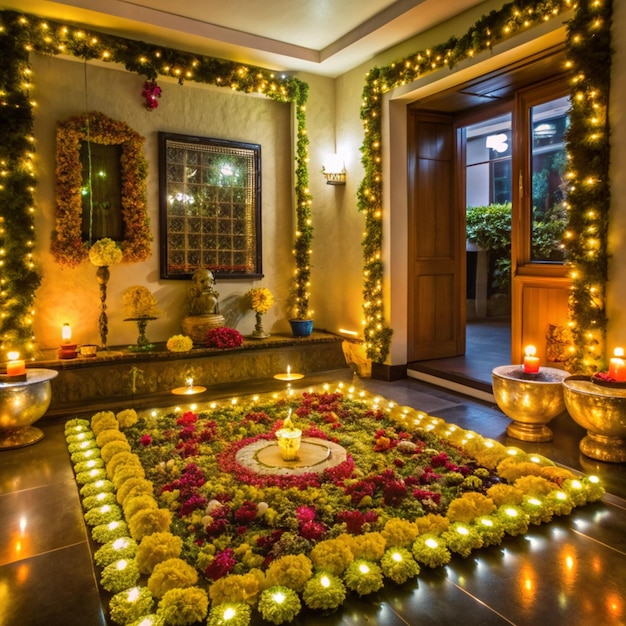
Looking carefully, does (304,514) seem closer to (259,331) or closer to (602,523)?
(602,523)

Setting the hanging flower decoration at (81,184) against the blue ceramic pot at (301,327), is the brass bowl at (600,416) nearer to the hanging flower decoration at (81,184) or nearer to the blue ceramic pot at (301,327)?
the blue ceramic pot at (301,327)

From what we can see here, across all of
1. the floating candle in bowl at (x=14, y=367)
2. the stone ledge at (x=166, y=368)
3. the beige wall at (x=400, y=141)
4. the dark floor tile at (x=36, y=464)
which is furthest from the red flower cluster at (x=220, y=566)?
the beige wall at (x=400, y=141)

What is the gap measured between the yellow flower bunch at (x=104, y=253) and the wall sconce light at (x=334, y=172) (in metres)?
2.62

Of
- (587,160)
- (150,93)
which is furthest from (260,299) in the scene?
(587,160)

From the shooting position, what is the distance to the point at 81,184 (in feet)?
17.4

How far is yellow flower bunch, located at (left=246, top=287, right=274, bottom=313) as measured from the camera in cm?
615

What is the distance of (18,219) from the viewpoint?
4785 millimetres

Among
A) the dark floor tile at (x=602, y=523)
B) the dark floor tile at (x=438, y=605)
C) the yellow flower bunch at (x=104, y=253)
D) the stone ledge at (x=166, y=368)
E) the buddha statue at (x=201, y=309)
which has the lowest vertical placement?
the dark floor tile at (x=438, y=605)

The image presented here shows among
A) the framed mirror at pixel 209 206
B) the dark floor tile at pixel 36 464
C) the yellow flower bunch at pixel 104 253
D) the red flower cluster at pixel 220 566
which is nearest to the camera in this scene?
the red flower cluster at pixel 220 566

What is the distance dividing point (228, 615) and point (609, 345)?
3174 mm

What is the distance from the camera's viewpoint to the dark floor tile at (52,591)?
1.99 m

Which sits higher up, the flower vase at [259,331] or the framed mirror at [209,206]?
the framed mirror at [209,206]

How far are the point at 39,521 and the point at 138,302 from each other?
9.47ft

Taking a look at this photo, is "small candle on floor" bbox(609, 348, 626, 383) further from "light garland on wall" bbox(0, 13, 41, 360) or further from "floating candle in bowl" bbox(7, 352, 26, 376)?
"light garland on wall" bbox(0, 13, 41, 360)
